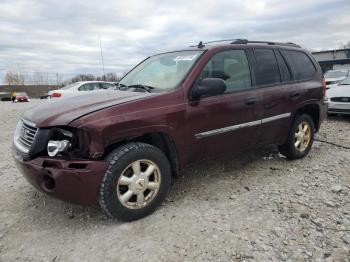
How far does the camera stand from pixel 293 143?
185 inches

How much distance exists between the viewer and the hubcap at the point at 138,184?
2.95m

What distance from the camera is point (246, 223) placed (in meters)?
2.97

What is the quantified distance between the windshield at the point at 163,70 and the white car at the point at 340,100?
603 cm

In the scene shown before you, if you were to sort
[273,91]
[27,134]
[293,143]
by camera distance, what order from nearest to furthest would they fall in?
[27,134] < [273,91] < [293,143]

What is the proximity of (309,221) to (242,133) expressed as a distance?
1.29 meters

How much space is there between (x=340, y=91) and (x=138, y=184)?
7546mm

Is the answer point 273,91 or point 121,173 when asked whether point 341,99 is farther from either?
point 121,173

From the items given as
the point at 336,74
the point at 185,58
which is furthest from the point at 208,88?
the point at 336,74

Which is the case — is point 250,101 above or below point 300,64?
below

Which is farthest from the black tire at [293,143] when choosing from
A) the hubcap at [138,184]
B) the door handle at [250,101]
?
the hubcap at [138,184]

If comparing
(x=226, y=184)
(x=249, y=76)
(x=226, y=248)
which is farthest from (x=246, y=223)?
(x=249, y=76)

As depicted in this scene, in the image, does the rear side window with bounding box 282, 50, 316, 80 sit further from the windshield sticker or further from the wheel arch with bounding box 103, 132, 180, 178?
the wheel arch with bounding box 103, 132, 180, 178

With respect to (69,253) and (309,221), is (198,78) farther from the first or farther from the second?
(69,253)

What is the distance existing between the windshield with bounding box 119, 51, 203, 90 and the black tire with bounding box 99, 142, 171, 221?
81 cm
